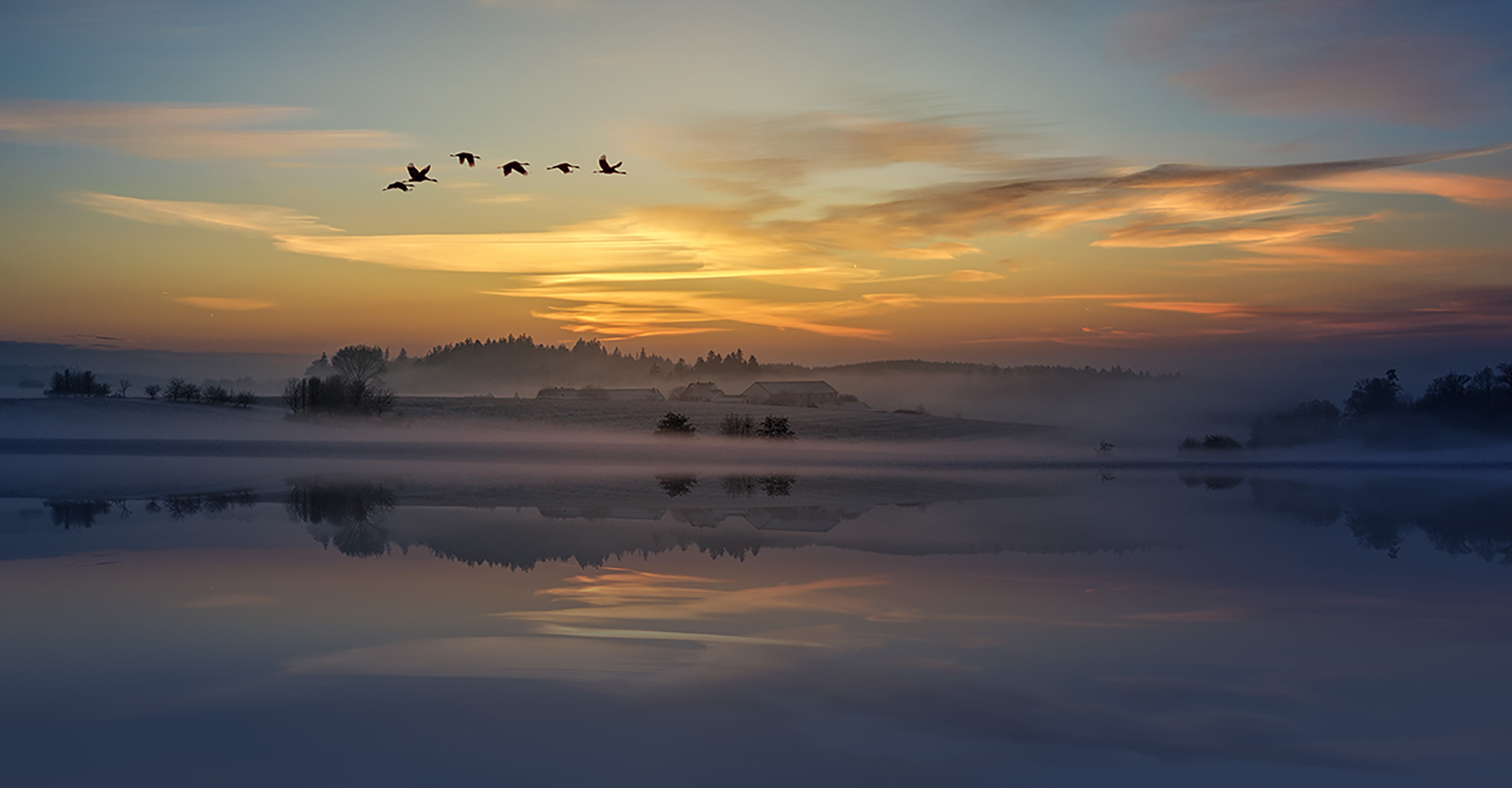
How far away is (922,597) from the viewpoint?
12117 millimetres

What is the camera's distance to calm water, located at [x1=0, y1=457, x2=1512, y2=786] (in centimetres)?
676

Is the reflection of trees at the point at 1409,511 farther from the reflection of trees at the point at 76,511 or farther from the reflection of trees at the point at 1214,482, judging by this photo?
the reflection of trees at the point at 76,511

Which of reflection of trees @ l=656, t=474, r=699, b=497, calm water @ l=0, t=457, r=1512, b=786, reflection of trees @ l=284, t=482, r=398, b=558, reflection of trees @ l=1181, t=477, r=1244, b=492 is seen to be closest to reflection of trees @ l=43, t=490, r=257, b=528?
calm water @ l=0, t=457, r=1512, b=786

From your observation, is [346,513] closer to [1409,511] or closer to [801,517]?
[801,517]

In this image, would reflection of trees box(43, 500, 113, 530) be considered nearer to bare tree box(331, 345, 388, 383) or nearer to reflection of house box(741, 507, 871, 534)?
reflection of house box(741, 507, 871, 534)

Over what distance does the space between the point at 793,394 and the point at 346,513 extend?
71.1 m

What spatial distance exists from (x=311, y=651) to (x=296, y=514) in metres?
12.2

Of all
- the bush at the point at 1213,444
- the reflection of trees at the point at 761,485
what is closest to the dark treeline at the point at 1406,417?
the bush at the point at 1213,444

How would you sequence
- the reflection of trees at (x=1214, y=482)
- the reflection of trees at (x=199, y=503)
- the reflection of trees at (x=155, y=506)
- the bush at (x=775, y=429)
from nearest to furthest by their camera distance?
the reflection of trees at (x=155, y=506)
the reflection of trees at (x=199, y=503)
the reflection of trees at (x=1214, y=482)
the bush at (x=775, y=429)

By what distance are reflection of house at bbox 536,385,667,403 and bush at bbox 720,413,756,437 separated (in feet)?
101

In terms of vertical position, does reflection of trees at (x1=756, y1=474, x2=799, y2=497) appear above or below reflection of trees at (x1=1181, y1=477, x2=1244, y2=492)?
above

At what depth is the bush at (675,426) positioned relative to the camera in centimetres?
5384

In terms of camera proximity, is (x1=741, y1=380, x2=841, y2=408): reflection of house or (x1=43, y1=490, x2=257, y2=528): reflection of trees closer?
(x1=43, y1=490, x2=257, y2=528): reflection of trees

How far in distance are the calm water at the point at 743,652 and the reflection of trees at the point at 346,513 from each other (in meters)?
0.28
